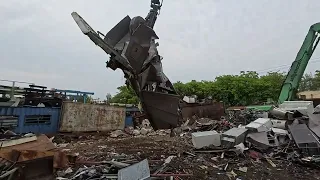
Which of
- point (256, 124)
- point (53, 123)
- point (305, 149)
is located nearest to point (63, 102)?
point (53, 123)

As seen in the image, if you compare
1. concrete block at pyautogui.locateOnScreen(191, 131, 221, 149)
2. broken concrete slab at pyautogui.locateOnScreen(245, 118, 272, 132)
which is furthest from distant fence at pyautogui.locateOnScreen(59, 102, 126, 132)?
broken concrete slab at pyautogui.locateOnScreen(245, 118, 272, 132)

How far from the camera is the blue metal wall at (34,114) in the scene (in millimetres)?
10172

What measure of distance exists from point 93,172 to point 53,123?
760cm

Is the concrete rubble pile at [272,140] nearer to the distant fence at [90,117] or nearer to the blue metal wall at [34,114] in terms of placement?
the distant fence at [90,117]

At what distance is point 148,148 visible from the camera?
8242 mm

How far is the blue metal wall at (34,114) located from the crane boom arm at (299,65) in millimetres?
11015

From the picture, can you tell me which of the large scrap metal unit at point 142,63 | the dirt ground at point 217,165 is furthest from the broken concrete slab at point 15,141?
the dirt ground at point 217,165

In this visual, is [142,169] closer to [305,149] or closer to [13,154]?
[13,154]

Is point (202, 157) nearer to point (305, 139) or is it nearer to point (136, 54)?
point (305, 139)

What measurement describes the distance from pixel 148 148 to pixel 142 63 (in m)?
4.05

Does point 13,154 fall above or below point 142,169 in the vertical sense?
above

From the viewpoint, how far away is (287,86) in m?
13.0

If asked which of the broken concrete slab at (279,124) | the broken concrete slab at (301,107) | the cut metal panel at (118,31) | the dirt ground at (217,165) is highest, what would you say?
the cut metal panel at (118,31)

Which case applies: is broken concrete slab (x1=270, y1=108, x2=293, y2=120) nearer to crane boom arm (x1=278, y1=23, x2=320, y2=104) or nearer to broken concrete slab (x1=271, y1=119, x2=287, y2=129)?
broken concrete slab (x1=271, y1=119, x2=287, y2=129)
